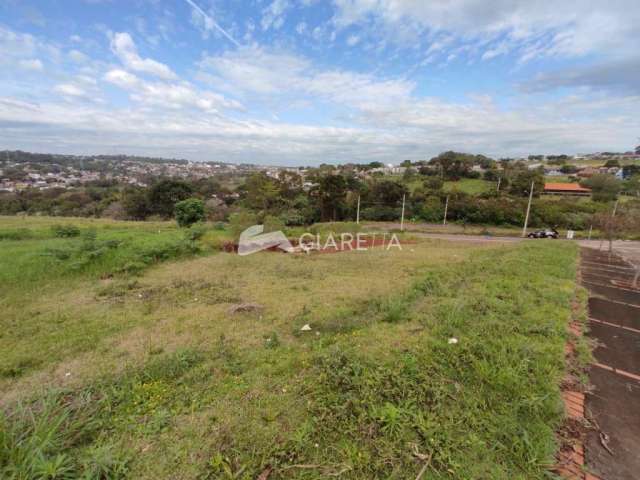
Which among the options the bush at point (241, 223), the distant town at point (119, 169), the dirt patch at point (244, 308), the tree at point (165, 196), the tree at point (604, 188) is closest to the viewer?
the dirt patch at point (244, 308)

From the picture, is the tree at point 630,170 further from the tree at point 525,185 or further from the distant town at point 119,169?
the tree at point 525,185

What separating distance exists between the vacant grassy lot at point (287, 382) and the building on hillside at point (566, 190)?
35.1m

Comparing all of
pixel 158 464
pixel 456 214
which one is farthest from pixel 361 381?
pixel 456 214

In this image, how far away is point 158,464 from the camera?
66.4 inches

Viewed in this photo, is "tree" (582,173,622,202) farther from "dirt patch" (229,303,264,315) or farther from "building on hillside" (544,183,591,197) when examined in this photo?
"dirt patch" (229,303,264,315)

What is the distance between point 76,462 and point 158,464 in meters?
0.47

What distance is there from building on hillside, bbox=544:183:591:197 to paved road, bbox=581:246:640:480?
34884mm

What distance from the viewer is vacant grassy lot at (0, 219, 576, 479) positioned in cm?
165

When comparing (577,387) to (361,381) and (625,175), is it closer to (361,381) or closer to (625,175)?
(361,381)

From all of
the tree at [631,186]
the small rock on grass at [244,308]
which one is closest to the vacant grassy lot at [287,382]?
the small rock on grass at [244,308]

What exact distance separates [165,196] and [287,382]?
3231 centimetres

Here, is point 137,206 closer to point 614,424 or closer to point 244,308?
point 244,308

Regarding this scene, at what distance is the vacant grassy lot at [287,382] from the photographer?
5.42ft

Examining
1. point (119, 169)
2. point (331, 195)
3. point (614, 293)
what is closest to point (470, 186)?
point (331, 195)
